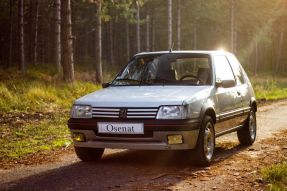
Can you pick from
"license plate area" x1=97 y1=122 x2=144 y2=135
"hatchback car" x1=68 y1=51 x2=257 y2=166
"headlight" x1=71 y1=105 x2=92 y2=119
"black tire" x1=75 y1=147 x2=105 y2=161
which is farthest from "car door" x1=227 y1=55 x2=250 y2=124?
"headlight" x1=71 y1=105 x2=92 y2=119

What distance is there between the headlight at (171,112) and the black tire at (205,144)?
20.3 inches

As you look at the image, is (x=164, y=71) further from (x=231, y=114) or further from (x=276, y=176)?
(x=276, y=176)

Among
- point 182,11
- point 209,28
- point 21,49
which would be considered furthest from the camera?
point 209,28

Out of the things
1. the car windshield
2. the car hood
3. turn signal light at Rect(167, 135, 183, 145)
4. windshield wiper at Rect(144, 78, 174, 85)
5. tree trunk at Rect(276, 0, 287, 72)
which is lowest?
tree trunk at Rect(276, 0, 287, 72)

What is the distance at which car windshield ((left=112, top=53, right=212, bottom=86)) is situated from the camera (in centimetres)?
812

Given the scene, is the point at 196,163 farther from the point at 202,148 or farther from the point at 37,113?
the point at 37,113

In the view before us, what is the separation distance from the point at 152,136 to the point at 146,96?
0.62 meters

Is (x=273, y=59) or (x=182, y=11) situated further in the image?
(x=273, y=59)

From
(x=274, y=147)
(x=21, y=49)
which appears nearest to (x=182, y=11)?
(x=21, y=49)

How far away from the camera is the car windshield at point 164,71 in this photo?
8125 millimetres

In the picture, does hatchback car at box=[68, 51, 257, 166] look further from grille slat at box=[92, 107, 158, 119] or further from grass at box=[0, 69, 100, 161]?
grass at box=[0, 69, 100, 161]

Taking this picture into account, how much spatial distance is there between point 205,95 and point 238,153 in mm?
1735

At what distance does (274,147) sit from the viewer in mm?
9211

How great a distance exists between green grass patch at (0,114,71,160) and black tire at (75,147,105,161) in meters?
1.41
